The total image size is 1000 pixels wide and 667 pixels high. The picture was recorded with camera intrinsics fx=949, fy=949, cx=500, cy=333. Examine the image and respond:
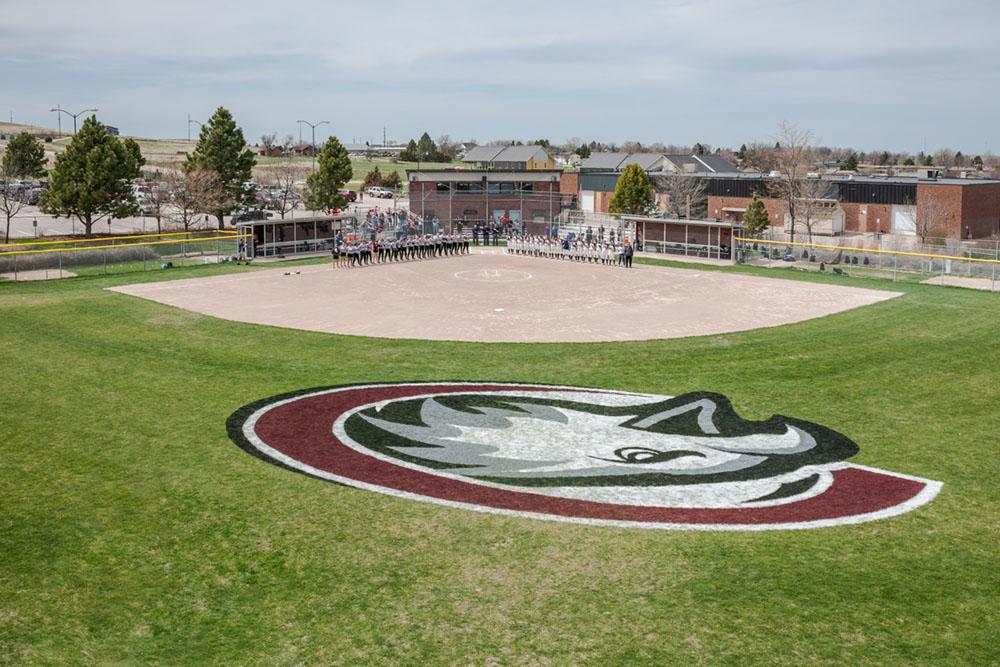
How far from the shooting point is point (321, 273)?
51.8 meters

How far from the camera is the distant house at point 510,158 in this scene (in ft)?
358

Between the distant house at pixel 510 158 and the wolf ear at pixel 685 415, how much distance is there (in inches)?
3336

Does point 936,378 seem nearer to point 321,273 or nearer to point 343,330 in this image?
point 343,330

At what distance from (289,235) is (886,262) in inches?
1385

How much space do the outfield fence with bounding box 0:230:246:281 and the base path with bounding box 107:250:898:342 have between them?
18.8 ft

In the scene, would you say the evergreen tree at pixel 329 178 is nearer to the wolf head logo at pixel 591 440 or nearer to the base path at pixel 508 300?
the base path at pixel 508 300

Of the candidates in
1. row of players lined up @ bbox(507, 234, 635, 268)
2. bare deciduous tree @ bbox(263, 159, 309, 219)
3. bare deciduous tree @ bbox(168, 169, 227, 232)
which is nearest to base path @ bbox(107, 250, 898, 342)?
row of players lined up @ bbox(507, 234, 635, 268)

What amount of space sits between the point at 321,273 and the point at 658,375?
27080mm

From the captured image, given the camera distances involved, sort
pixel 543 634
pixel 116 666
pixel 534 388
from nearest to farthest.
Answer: pixel 116 666
pixel 543 634
pixel 534 388

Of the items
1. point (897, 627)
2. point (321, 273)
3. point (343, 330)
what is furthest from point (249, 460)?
point (321, 273)

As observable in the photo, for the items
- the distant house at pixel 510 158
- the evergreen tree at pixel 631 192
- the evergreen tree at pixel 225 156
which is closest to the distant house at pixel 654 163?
the distant house at pixel 510 158

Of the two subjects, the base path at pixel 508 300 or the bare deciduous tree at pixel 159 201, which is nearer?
the base path at pixel 508 300

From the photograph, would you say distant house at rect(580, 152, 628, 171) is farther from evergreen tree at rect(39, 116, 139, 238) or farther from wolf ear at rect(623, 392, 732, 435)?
wolf ear at rect(623, 392, 732, 435)

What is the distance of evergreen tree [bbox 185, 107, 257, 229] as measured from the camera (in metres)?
80.4
